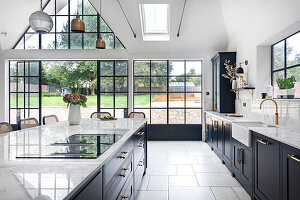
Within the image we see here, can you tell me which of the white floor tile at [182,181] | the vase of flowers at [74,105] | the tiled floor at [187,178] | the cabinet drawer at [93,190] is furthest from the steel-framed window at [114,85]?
the cabinet drawer at [93,190]

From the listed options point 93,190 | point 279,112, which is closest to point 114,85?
point 279,112

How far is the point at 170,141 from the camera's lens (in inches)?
264

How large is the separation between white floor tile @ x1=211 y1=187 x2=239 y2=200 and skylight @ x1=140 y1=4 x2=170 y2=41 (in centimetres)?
428

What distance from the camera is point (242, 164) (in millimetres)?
3191

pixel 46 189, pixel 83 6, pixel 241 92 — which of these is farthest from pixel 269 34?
pixel 83 6

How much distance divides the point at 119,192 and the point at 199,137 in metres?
5.33

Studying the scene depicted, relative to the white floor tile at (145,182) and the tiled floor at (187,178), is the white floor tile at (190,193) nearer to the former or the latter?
the tiled floor at (187,178)

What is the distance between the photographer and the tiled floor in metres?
3.01

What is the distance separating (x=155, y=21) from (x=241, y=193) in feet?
15.6

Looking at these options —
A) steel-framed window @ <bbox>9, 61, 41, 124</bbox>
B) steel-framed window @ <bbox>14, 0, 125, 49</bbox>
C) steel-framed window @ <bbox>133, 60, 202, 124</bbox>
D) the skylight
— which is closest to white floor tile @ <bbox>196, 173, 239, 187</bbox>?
steel-framed window @ <bbox>133, 60, 202, 124</bbox>

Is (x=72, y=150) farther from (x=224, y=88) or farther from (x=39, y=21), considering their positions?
(x=224, y=88)

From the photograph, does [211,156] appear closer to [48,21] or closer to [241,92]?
[241,92]

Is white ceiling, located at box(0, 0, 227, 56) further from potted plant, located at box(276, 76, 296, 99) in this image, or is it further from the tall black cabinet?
potted plant, located at box(276, 76, 296, 99)

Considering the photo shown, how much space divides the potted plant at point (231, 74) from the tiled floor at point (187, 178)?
178cm
